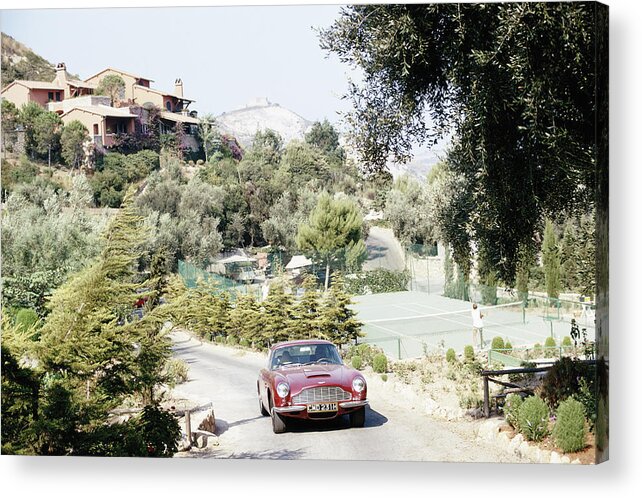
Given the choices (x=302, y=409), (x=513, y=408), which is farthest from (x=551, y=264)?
(x=302, y=409)

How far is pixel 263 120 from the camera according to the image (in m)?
12.0

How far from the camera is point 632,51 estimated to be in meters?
11.2

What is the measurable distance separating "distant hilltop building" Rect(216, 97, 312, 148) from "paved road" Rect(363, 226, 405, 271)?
1.41 meters

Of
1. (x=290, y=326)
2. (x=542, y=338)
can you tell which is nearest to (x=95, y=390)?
(x=290, y=326)

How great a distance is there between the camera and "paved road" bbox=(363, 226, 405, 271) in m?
12.0

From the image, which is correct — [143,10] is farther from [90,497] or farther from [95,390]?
[90,497]

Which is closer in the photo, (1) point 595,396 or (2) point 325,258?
(1) point 595,396

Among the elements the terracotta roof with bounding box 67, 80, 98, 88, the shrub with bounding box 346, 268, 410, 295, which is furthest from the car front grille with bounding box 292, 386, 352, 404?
the terracotta roof with bounding box 67, 80, 98, 88

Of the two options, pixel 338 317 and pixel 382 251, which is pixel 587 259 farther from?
pixel 338 317


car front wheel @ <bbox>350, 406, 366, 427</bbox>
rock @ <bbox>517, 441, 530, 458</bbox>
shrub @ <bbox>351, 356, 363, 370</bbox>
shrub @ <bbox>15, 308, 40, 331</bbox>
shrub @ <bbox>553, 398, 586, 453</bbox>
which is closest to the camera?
shrub @ <bbox>553, 398, 586, 453</bbox>

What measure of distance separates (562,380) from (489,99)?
10.5ft

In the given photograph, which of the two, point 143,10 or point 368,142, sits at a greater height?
point 143,10

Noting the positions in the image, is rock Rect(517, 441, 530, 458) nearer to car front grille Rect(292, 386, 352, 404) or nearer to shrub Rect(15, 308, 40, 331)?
car front grille Rect(292, 386, 352, 404)

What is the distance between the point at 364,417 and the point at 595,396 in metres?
2.59
